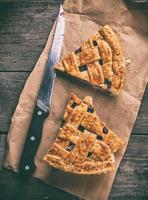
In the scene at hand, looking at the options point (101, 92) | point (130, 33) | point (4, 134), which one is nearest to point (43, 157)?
point (4, 134)

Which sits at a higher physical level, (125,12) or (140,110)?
(125,12)

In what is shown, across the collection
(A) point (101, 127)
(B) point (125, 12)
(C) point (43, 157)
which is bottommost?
(C) point (43, 157)

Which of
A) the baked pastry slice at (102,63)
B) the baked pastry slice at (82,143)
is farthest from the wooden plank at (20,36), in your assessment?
the baked pastry slice at (82,143)

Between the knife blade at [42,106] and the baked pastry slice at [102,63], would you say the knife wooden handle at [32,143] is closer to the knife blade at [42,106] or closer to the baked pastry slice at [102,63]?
the knife blade at [42,106]

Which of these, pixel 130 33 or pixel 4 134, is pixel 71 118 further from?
pixel 130 33

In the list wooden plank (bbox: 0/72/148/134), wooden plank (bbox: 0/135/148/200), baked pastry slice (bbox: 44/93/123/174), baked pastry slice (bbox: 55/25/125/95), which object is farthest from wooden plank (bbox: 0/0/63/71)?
wooden plank (bbox: 0/135/148/200)

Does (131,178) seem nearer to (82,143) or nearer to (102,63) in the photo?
(82,143)
